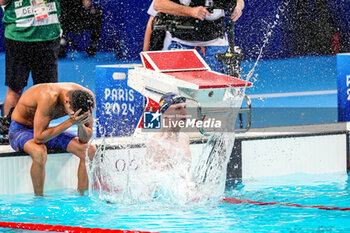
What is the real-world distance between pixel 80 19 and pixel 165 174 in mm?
9191

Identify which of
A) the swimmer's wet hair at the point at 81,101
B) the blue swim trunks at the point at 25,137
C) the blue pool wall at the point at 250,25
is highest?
the blue pool wall at the point at 250,25

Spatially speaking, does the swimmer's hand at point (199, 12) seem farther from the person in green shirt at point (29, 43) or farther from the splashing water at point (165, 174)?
the person in green shirt at point (29, 43)

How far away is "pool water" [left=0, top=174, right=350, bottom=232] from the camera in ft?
14.4

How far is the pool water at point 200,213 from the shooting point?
4.39m

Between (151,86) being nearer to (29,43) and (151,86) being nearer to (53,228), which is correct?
(29,43)

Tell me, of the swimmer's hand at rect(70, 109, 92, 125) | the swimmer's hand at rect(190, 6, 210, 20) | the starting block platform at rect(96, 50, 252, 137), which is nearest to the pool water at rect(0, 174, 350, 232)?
the swimmer's hand at rect(70, 109, 92, 125)

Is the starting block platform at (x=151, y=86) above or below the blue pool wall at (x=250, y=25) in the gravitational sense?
below

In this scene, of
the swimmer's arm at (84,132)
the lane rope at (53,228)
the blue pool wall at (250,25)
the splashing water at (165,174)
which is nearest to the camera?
the lane rope at (53,228)

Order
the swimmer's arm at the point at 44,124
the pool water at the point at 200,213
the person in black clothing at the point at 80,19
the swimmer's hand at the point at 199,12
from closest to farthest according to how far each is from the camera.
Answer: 1. the pool water at the point at 200,213
2. the swimmer's arm at the point at 44,124
3. the swimmer's hand at the point at 199,12
4. the person in black clothing at the point at 80,19

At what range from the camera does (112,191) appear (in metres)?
5.24

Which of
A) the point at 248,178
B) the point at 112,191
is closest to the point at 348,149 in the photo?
the point at 248,178

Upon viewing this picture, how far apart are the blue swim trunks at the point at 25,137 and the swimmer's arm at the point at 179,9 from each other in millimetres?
1437

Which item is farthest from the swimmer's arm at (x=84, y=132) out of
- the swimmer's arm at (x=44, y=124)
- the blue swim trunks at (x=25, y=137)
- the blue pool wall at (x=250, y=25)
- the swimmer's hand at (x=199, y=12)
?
the blue pool wall at (x=250, y=25)

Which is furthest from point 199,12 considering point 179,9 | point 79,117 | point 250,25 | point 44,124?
point 250,25
